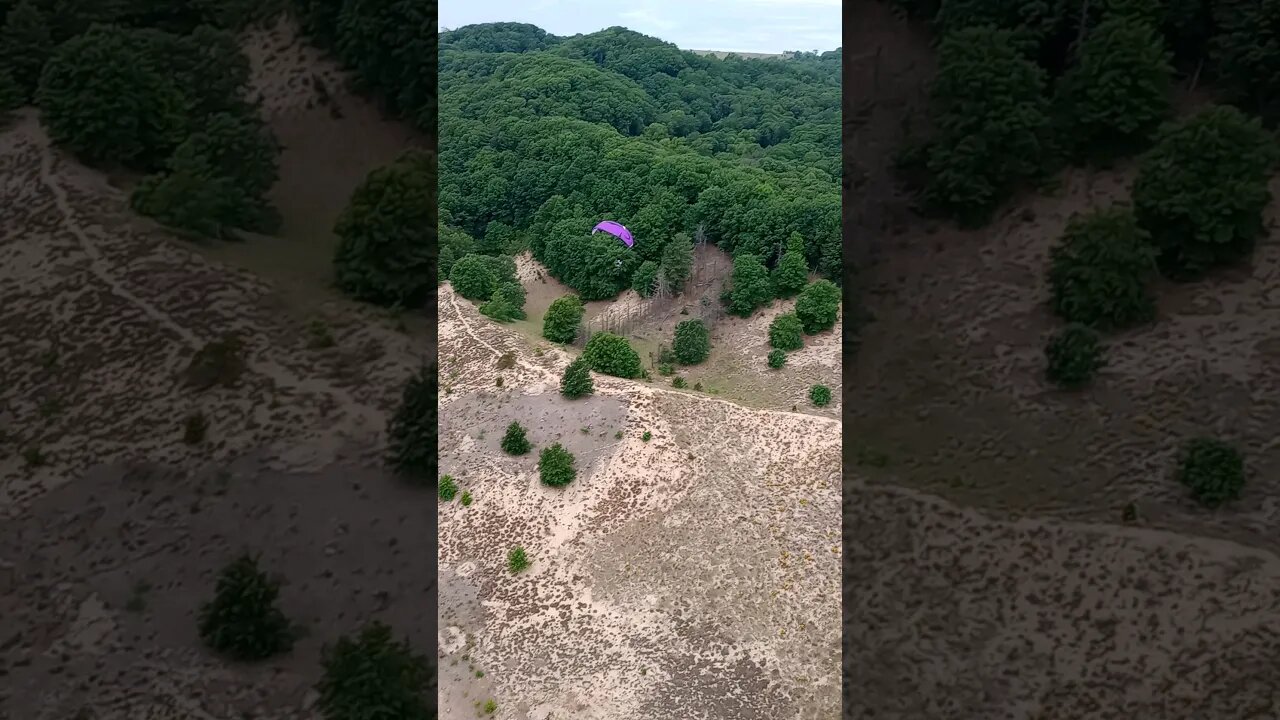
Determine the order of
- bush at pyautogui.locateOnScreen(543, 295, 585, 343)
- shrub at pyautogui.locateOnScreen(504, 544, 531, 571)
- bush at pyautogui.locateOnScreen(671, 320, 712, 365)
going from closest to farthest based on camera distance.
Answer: shrub at pyautogui.locateOnScreen(504, 544, 531, 571) → bush at pyautogui.locateOnScreen(543, 295, 585, 343) → bush at pyautogui.locateOnScreen(671, 320, 712, 365)

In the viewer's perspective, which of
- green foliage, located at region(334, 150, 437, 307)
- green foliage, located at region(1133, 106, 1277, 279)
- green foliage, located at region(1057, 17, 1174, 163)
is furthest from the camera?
green foliage, located at region(1057, 17, 1174, 163)

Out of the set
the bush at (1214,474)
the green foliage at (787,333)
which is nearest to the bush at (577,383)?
the green foliage at (787,333)

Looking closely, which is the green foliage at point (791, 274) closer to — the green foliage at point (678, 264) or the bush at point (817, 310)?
the bush at point (817, 310)

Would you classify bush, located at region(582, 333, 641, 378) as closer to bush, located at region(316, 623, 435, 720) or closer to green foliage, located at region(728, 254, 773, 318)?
green foliage, located at region(728, 254, 773, 318)

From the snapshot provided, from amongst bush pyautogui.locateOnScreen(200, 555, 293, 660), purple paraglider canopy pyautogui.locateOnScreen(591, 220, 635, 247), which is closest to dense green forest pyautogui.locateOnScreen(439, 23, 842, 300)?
purple paraglider canopy pyautogui.locateOnScreen(591, 220, 635, 247)

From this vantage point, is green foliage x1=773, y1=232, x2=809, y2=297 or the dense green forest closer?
green foliage x1=773, y1=232, x2=809, y2=297

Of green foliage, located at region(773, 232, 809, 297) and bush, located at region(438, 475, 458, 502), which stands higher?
green foliage, located at region(773, 232, 809, 297)

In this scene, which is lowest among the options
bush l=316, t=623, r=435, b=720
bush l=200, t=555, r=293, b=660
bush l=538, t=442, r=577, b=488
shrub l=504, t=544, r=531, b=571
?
shrub l=504, t=544, r=531, b=571

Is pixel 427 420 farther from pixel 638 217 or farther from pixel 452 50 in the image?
pixel 452 50
